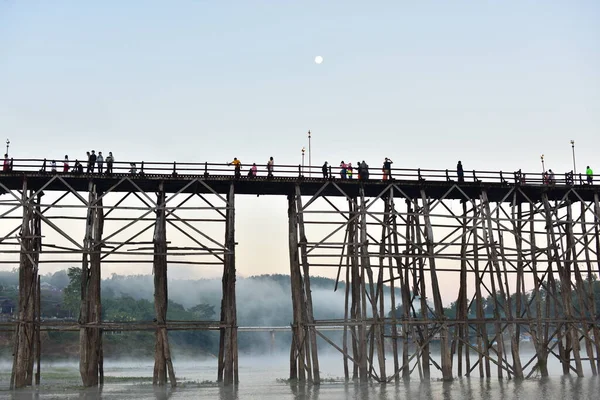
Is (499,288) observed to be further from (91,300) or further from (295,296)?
(91,300)

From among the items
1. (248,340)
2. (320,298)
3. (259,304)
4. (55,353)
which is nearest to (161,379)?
(55,353)

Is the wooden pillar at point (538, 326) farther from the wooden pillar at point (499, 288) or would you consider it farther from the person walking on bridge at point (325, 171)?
the person walking on bridge at point (325, 171)

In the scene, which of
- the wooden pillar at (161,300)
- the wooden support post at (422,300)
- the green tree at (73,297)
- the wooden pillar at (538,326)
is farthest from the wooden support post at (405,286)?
the green tree at (73,297)

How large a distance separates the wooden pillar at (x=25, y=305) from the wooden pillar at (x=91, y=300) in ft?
6.92

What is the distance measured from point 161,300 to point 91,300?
2.79 m

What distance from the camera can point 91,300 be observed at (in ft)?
94.9

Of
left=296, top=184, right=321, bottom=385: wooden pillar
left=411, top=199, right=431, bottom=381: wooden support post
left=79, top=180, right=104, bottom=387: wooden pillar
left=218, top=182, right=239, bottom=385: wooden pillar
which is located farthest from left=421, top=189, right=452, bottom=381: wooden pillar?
left=79, top=180, right=104, bottom=387: wooden pillar

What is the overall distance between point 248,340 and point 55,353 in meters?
49.0

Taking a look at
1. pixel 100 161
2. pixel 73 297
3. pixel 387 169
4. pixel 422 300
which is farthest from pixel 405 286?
pixel 73 297

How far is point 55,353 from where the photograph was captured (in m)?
68.6

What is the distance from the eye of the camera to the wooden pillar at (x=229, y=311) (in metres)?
28.7

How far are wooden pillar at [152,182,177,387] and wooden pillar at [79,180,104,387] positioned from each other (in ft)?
7.74

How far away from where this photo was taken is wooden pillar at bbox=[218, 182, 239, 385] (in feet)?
94.1

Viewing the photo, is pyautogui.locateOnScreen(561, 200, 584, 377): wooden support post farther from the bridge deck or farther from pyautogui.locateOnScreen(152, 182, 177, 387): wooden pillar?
pyautogui.locateOnScreen(152, 182, 177, 387): wooden pillar
